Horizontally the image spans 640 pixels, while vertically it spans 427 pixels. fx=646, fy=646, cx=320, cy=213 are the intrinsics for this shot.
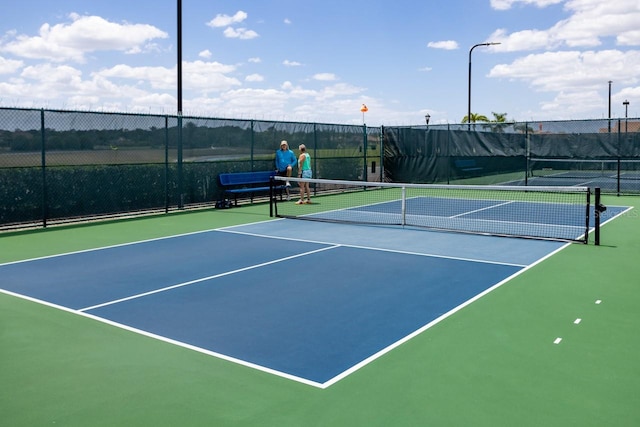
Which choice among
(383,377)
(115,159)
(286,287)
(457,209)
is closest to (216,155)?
(115,159)

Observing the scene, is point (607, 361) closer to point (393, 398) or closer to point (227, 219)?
point (393, 398)

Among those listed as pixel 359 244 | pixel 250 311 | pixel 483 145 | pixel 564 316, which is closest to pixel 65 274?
pixel 250 311

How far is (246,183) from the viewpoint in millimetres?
18188

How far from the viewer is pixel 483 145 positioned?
23609 millimetres

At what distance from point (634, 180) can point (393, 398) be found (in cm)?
1915

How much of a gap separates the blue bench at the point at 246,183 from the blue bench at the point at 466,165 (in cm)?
812

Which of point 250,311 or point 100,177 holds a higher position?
point 100,177

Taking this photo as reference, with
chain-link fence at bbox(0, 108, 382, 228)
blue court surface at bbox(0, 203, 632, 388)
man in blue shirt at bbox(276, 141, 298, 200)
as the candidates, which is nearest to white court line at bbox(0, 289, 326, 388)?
blue court surface at bbox(0, 203, 632, 388)

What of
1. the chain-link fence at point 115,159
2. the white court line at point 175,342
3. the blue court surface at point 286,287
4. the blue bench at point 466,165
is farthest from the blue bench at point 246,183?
the white court line at point 175,342

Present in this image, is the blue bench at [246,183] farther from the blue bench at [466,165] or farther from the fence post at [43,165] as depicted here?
the blue bench at [466,165]

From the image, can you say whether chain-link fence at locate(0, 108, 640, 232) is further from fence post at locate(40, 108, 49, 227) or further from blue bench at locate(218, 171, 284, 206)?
blue bench at locate(218, 171, 284, 206)

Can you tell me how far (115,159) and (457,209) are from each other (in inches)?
338

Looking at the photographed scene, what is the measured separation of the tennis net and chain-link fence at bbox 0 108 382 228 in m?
1.88

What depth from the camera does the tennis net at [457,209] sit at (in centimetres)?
1246
